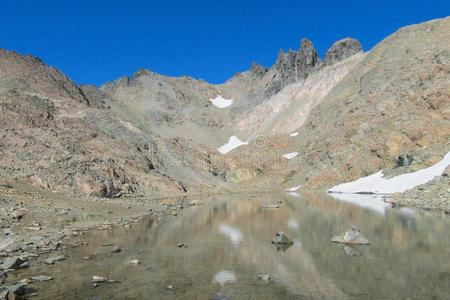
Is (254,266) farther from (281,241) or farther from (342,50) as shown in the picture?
(342,50)

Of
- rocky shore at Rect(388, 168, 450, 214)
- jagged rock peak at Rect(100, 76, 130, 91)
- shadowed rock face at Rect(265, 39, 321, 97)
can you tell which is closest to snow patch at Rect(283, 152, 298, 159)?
shadowed rock face at Rect(265, 39, 321, 97)

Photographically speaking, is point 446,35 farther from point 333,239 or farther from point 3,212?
point 3,212

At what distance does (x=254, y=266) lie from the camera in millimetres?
12266

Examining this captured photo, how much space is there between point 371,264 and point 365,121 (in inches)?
2729

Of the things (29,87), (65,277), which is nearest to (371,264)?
(65,277)

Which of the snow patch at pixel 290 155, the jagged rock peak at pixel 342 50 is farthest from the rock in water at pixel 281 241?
the jagged rock peak at pixel 342 50

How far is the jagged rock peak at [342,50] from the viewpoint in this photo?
128m

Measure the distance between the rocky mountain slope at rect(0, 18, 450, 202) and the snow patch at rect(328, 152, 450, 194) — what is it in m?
2.32

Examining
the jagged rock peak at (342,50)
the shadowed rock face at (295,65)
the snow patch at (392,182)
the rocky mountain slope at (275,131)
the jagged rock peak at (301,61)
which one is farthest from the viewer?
the shadowed rock face at (295,65)

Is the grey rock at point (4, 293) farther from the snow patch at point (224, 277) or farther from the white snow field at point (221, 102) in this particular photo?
the white snow field at point (221, 102)

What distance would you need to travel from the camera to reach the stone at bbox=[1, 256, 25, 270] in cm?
1102

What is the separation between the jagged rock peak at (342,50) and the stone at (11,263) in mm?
135533

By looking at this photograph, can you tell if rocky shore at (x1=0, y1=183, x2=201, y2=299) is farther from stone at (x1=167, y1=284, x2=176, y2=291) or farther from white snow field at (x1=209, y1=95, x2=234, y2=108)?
white snow field at (x1=209, y1=95, x2=234, y2=108)

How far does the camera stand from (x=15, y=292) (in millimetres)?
8797
